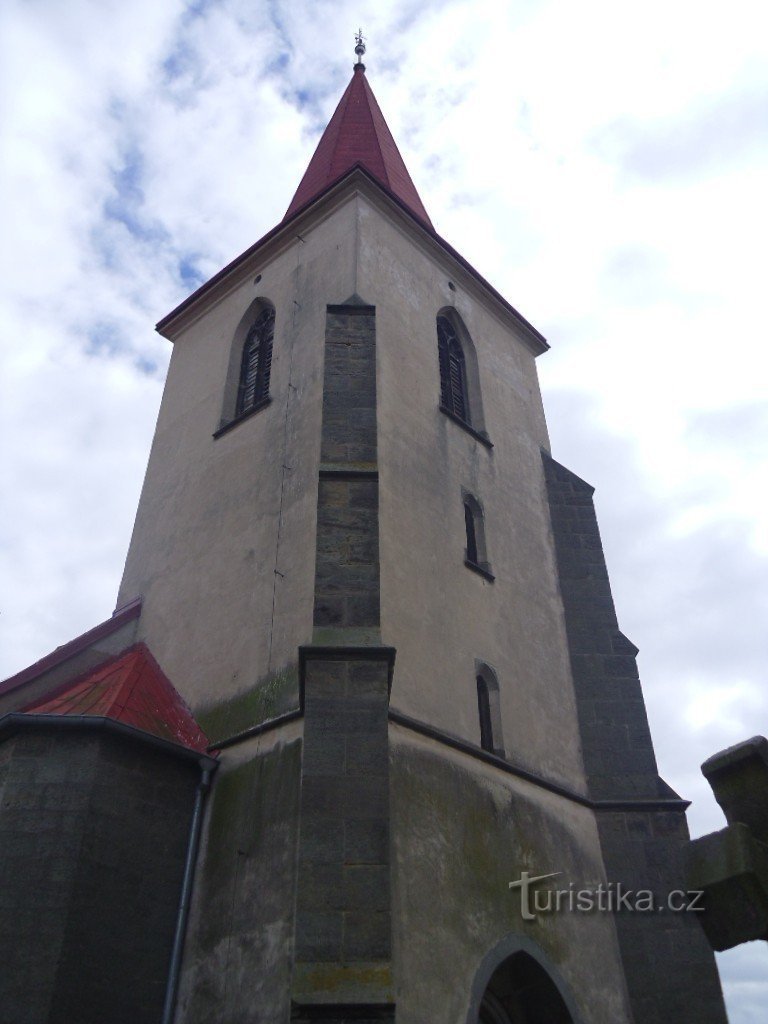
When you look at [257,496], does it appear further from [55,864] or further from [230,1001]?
[230,1001]

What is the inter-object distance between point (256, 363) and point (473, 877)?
7846 mm

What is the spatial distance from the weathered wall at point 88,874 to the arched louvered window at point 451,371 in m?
6.22

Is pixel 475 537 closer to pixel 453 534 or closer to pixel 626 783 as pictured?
pixel 453 534

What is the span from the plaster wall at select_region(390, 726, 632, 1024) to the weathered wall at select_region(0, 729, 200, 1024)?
6.75 feet

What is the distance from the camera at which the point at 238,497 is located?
37.6ft

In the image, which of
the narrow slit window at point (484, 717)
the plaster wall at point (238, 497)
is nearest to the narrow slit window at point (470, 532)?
the narrow slit window at point (484, 717)

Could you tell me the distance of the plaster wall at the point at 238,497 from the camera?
986cm

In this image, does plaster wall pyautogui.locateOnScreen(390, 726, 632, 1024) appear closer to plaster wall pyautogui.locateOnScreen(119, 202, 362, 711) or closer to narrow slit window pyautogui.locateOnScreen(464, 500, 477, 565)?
plaster wall pyautogui.locateOnScreen(119, 202, 362, 711)

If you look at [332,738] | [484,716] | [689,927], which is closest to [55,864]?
[332,738]

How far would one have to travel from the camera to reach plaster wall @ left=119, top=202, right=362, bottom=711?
9.86m

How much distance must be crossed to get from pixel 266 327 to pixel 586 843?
828cm

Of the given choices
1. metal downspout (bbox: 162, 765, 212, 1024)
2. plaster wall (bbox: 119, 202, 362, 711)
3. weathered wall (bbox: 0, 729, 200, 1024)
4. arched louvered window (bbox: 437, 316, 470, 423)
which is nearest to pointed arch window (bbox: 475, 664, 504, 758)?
plaster wall (bbox: 119, 202, 362, 711)

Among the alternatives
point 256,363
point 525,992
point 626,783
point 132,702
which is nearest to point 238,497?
point 256,363

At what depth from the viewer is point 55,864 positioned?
24.9ft
